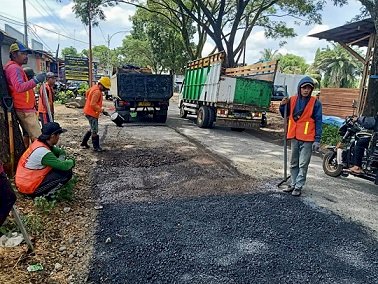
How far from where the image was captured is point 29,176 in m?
3.95

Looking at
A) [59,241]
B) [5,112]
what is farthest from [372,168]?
[5,112]

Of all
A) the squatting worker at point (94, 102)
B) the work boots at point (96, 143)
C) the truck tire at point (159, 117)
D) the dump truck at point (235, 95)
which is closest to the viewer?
the squatting worker at point (94, 102)

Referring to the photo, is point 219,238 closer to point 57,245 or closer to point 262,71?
point 57,245

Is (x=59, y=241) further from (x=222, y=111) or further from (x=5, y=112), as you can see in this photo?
(x=222, y=111)

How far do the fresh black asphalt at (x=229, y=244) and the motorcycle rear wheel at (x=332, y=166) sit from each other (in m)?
2.00

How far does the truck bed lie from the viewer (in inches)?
459

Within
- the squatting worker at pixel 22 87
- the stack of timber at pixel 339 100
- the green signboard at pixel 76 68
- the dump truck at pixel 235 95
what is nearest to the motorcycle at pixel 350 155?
the dump truck at pixel 235 95

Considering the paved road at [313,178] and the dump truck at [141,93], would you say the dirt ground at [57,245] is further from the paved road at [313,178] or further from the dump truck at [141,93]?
the dump truck at [141,93]

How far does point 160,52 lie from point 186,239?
3194 cm

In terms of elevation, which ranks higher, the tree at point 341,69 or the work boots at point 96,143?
the tree at point 341,69

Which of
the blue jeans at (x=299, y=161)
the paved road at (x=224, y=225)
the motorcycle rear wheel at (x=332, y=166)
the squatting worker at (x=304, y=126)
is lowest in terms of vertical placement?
the paved road at (x=224, y=225)

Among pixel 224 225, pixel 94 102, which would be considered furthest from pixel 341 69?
pixel 224 225

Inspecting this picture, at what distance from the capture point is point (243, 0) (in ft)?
53.2

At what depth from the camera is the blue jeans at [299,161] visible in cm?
486
